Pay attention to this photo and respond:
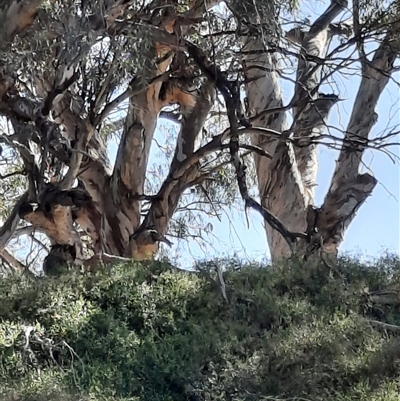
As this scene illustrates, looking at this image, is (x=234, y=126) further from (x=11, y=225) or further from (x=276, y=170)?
(x=11, y=225)

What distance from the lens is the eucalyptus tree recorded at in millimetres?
3449

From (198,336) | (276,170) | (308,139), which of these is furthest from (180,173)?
(198,336)

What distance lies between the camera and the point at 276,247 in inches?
204

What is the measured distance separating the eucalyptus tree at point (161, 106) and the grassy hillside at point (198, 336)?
68 centimetres

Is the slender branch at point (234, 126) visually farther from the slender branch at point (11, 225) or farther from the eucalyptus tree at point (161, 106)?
the slender branch at point (11, 225)

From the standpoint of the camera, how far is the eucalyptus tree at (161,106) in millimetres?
3449

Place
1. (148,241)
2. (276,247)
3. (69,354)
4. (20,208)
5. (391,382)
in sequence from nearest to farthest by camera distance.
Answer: (391,382), (69,354), (20,208), (148,241), (276,247)

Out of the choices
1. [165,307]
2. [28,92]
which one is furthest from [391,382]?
[28,92]

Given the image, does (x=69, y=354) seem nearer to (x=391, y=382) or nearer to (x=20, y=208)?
(x=391, y=382)

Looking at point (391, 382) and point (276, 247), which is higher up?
point (276, 247)

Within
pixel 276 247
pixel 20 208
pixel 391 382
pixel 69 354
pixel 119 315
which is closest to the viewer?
pixel 391 382

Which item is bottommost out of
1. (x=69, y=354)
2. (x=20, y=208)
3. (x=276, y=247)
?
(x=69, y=354)

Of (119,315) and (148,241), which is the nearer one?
(119,315)

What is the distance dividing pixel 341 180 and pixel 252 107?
3.36 feet
